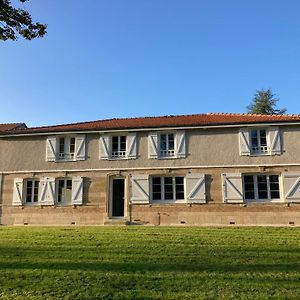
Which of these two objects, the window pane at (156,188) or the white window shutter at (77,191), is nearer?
the window pane at (156,188)

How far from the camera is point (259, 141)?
17375mm

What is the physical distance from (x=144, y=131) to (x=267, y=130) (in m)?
5.92

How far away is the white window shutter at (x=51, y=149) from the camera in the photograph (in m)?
18.6

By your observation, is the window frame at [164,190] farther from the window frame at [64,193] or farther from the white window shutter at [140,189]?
the window frame at [64,193]

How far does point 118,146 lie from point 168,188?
10.8 feet

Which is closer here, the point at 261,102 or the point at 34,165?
the point at 34,165

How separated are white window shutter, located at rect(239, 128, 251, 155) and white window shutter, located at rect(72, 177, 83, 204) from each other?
26.0ft

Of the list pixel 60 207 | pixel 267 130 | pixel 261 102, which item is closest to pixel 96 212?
pixel 60 207

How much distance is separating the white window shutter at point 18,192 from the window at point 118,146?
4.96 meters

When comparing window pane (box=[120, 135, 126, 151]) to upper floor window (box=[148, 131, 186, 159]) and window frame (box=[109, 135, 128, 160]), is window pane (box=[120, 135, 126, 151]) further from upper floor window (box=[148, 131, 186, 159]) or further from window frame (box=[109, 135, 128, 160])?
upper floor window (box=[148, 131, 186, 159])

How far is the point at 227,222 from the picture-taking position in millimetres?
16719

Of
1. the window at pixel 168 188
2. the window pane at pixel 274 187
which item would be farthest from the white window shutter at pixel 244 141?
the window at pixel 168 188

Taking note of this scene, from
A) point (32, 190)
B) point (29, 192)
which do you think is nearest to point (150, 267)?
point (32, 190)

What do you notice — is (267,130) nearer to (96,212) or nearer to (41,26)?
(96,212)
